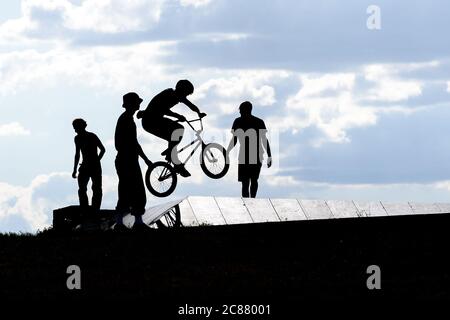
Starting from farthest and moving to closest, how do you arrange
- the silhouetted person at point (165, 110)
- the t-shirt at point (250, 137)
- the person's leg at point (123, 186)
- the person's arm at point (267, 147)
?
the person's arm at point (267, 147)
the t-shirt at point (250, 137)
the silhouetted person at point (165, 110)
the person's leg at point (123, 186)

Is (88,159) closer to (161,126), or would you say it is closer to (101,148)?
(101,148)

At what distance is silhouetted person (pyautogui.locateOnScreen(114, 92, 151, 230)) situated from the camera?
2194 cm

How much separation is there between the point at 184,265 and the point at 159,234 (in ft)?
9.25

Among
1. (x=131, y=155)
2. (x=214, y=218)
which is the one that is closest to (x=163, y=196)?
(x=214, y=218)

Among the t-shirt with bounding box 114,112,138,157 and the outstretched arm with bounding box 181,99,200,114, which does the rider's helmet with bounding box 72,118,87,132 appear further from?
the t-shirt with bounding box 114,112,138,157

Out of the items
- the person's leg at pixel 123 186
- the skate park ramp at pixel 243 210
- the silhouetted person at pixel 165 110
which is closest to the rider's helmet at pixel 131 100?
the person's leg at pixel 123 186

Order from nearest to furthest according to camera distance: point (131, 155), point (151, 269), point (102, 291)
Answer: point (102, 291)
point (151, 269)
point (131, 155)

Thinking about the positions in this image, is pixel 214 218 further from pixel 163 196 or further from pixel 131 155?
pixel 131 155

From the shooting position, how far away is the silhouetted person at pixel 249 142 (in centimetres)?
2619

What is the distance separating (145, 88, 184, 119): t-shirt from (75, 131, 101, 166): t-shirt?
1546 mm

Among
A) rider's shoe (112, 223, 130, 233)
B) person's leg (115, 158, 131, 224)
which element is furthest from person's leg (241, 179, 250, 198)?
person's leg (115, 158, 131, 224)

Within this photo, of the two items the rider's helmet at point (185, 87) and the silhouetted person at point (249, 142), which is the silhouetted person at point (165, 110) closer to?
the rider's helmet at point (185, 87)

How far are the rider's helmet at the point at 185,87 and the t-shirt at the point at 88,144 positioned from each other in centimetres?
230
